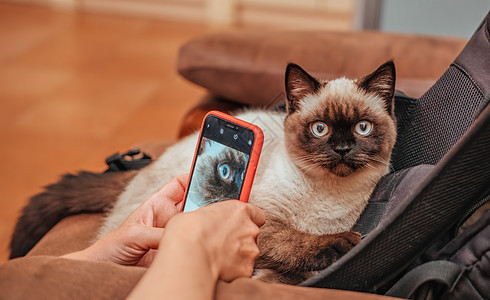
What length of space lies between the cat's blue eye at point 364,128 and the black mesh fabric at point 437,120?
0.09 meters

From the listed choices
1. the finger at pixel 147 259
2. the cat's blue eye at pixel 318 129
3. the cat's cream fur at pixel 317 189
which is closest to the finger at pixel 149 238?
the finger at pixel 147 259

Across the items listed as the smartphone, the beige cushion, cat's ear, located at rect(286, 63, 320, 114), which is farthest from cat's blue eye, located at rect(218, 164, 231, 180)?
the beige cushion

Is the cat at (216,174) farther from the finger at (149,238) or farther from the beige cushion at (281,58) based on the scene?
the beige cushion at (281,58)

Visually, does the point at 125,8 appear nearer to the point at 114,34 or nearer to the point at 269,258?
the point at 114,34

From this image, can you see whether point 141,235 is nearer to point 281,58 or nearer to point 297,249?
point 297,249

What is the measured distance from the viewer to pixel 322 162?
0.90 meters

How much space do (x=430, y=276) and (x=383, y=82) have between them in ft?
1.22

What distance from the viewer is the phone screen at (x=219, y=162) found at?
0.79 meters

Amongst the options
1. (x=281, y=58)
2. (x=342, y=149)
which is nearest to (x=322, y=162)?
(x=342, y=149)

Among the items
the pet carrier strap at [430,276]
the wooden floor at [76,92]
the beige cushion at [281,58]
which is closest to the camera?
the pet carrier strap at [430,276]

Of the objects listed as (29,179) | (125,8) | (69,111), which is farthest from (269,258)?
(125,8)

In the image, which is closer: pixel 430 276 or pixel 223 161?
pixel 430 276

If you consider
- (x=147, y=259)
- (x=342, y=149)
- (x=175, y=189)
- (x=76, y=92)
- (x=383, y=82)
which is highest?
(x=383, y=82)

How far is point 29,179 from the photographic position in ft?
7.58
